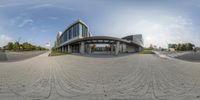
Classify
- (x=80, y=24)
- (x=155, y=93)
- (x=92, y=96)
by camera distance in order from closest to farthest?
(x=92, y=96), (x=155, y=93), (x=80, y=24)

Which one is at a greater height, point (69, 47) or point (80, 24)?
point (80, 24)

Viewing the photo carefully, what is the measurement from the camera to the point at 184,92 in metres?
5.04

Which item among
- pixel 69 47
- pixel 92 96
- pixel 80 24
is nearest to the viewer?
pixel 92 96

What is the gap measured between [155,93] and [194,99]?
100 centimetres

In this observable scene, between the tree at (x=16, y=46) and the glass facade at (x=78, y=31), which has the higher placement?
the glass facade at (x=78, y=31)

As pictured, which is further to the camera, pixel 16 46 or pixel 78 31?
pixel 16 46

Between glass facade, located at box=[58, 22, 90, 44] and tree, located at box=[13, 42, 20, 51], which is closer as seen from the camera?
glass facade, located at box=[58, 22, 90, 44]

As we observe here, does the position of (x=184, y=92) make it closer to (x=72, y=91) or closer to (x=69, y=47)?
(x=72, y=91)

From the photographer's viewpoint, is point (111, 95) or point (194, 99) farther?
point (111, 95)

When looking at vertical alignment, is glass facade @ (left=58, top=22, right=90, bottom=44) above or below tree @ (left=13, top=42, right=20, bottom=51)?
above

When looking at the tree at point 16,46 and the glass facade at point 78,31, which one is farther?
the tree at point 16,46

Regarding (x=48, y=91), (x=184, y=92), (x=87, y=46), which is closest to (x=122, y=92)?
(x=184, y=92)

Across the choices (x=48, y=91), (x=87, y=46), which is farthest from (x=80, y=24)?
(x=48, y=91)

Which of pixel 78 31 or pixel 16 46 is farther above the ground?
Answer: pixel 78 31
